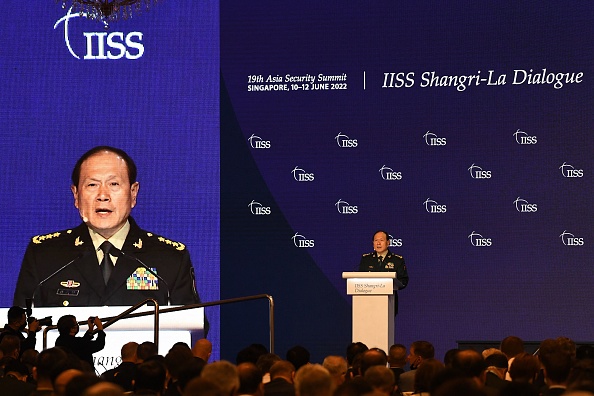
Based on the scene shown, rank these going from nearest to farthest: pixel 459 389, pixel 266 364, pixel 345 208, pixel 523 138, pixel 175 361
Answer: pixel 459 389 → pixel 175 361 → pixel 266 364 → pixel 523 138 → pixel 345 208

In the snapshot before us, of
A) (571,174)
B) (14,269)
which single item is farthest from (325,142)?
(14,269)

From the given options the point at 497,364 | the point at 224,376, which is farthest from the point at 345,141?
the point at 224,376

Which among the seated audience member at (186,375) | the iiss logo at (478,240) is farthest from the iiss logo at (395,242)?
the seated audience member at (186,375)

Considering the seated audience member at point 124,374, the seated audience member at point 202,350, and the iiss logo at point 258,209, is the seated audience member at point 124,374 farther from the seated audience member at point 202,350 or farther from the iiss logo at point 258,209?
the iiss logo at point 258,209

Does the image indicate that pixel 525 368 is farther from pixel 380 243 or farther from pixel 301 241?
pixel 301 241

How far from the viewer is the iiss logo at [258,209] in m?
12.5

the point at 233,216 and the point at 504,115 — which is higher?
the point at 504,115

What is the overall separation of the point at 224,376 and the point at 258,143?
8.19 metres

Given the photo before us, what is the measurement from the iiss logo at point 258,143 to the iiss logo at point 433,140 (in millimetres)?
1765

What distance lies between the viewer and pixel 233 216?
1255cm

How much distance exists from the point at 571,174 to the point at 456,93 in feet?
5.01

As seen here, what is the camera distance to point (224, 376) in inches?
177

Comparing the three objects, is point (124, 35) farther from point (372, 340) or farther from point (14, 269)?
point (372, 340)

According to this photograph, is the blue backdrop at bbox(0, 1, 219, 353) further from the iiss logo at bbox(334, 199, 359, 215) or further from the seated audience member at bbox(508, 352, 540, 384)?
the seated audience member at bbox(508, 352, 540, 384)
